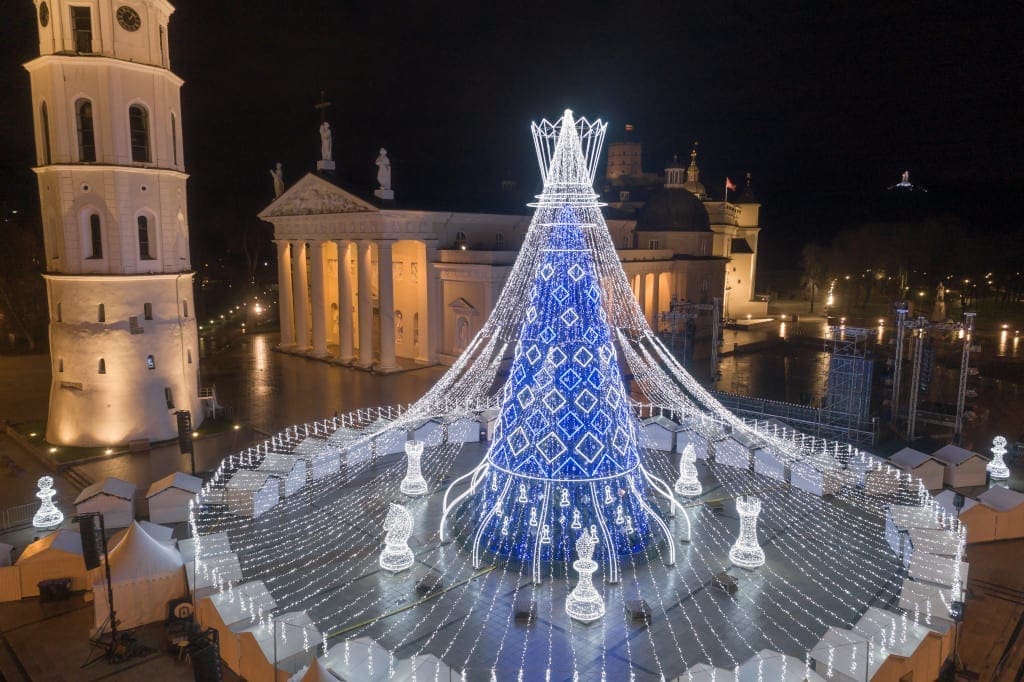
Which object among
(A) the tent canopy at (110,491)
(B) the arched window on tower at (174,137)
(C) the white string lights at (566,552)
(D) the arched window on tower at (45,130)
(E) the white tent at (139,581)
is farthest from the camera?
(B) the arched window on tower at (174,137)

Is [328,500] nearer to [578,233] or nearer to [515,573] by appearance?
[515,573]

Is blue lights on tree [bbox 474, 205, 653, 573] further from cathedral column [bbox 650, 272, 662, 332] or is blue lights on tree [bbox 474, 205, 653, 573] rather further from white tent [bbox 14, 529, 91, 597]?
cathedral column [bbox 650, 272, 662, 332]

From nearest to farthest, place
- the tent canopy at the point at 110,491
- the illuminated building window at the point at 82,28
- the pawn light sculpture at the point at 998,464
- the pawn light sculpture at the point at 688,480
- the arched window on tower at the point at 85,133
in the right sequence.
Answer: the tent canopy at the point at 110,491 → the pawn light sculpture at the point at 688,480 → the pawn light sculpture at the point at 998,464 → the illuminated building window at the point at 82,28 → the arched window on tower at the point at 85,133

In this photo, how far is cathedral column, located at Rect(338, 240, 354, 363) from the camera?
115 feet

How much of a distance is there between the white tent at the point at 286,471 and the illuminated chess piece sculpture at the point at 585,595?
28.0 feet

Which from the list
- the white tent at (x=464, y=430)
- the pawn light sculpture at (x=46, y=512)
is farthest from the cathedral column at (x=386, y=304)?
the pawn light sculpture at (x=46, y=512)

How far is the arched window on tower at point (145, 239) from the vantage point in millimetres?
22094

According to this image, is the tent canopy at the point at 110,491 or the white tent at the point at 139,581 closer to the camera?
the white tent at the point at 139,581

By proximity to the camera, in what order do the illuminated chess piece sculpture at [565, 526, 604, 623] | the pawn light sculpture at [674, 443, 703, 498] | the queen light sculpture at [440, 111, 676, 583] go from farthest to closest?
the pawn light sculpture at [674, 443, 703, 498]
the queen light sculpture at [440, 111, 676, 583]
the illuminated chess piece sculpture at [565, 526, 604, 623]

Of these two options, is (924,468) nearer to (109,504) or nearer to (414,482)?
(414,482)

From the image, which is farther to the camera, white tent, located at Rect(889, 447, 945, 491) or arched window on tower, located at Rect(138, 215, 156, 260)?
arched window on tower, located at Rect(138, 215, 156, 260)

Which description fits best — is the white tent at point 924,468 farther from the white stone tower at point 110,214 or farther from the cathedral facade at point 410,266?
the white stone tower at point 110,214

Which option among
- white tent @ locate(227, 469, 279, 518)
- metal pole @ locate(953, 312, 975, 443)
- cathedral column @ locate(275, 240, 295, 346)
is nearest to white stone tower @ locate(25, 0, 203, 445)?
white tent @ locate(227, 469, 279, 518)

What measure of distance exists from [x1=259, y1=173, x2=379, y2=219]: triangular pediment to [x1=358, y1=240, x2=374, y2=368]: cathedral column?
204 cm
